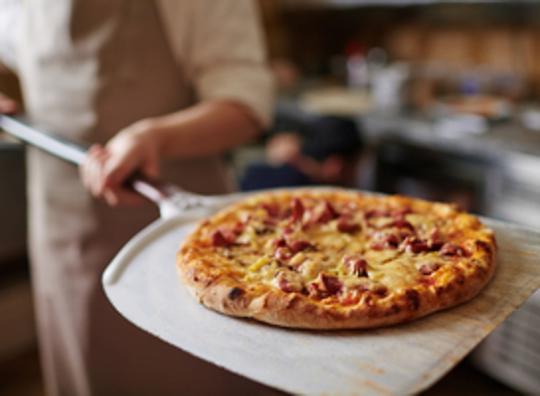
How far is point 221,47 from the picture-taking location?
1311 mm

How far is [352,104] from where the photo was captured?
304 centimetres

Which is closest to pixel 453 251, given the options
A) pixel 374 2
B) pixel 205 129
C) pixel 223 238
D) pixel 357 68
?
pixel 223 238

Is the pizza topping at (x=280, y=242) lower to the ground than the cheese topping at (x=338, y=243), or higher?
higher

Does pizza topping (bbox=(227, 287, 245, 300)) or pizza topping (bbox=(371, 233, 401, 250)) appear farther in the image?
pizza topping (bbox=(371, 233, 401, 250))

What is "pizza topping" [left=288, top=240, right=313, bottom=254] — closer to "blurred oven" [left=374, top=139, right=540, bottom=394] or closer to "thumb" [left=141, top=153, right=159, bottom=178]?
"thumb" [left=141, top=153, right=159, bottom=178]

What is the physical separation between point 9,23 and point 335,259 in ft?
3.43

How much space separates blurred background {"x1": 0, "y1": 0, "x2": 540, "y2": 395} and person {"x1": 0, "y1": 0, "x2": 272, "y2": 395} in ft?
1.58

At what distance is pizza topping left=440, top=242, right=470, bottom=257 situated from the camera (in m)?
0.92

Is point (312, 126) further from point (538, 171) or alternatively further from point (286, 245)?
point (286, 245)

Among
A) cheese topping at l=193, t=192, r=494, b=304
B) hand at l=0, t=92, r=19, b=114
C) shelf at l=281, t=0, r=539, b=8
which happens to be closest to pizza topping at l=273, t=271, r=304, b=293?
cheese topping at l=193, t=192, r=494, b=304

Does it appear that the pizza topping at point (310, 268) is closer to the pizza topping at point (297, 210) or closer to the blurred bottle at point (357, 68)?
the pizza topping at point (297, 210)

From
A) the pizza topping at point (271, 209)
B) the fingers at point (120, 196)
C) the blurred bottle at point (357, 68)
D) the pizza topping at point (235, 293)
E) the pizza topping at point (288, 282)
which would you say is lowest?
the blurred bottle at point (357, 68)

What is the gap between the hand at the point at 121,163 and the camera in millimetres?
1123

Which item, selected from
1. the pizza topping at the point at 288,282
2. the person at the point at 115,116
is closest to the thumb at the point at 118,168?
the person at the point at 115,116
